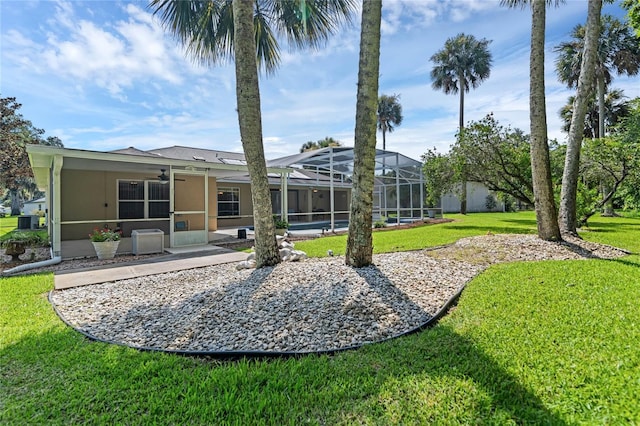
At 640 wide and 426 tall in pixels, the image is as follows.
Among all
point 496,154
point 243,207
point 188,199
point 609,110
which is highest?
point 609,110

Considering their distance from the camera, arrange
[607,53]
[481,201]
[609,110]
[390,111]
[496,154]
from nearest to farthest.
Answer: [496,154], [607,53], [609,110], [481,201], [390,111]

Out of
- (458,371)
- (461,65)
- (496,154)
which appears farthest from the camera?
(461,65)

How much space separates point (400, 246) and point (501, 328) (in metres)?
5.68

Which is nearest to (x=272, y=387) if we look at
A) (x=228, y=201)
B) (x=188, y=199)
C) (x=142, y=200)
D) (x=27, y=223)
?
(x=188, y=199)

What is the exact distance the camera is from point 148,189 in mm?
11938

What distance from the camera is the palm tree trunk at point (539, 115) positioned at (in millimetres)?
7566

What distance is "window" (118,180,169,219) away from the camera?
11.4 metres

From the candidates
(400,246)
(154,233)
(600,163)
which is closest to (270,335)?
(400,246)

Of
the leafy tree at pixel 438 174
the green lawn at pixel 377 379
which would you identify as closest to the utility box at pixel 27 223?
the green lawn at pixel 377 379

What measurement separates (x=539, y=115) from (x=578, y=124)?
2.11 metres

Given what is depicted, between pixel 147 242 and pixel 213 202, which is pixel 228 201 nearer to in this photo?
pixel 213 202

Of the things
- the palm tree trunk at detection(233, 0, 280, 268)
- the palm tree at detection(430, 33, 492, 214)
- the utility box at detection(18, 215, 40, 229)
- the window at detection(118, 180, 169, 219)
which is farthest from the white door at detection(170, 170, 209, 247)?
the palm tree at detection(430, 33, 492, 214)

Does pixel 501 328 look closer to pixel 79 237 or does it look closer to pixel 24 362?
pixel 24 362

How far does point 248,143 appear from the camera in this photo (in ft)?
18.9
